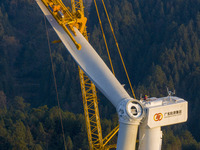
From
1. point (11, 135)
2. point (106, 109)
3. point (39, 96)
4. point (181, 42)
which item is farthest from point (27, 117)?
point (181, 42)

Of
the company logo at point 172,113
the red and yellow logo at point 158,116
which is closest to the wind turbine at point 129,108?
the red and yellow logo at point 158,116

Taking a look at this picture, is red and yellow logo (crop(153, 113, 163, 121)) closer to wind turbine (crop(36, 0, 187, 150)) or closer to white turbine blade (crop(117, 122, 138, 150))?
wind turbine (crop(36, 0, 187, 150))

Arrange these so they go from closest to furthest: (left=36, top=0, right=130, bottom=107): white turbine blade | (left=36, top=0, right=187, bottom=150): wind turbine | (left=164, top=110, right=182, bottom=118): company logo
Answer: (left=36, top=0, right=187, bottom=150): wind turbine < (left=36, top=0, right=130, bottom=107): white turbine blade < (left=164, top=110, right=182, bottom=118): company logo

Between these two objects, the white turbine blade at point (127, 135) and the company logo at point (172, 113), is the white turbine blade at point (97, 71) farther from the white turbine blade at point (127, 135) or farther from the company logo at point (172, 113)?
the company logo at point (172, 113)

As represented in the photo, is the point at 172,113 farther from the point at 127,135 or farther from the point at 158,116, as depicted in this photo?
the point at 127,135

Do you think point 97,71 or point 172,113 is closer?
point 172,113

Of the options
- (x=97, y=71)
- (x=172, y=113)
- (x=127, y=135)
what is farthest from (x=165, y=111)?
(x=97, y=71)

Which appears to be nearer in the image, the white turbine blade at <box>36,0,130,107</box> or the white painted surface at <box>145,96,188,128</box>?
the white painted surface at <box>145,96,188,128</box>

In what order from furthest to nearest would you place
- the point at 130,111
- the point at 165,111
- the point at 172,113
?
the point at 172,113
the point at 165,111
the point at 130,111

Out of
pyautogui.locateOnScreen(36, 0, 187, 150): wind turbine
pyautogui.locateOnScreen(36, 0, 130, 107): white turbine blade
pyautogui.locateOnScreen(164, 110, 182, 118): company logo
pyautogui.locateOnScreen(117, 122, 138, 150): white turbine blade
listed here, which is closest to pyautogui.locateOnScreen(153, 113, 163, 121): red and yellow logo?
pyautogui.locateOnScreen(36, 0, 187, 150): wind turbine
